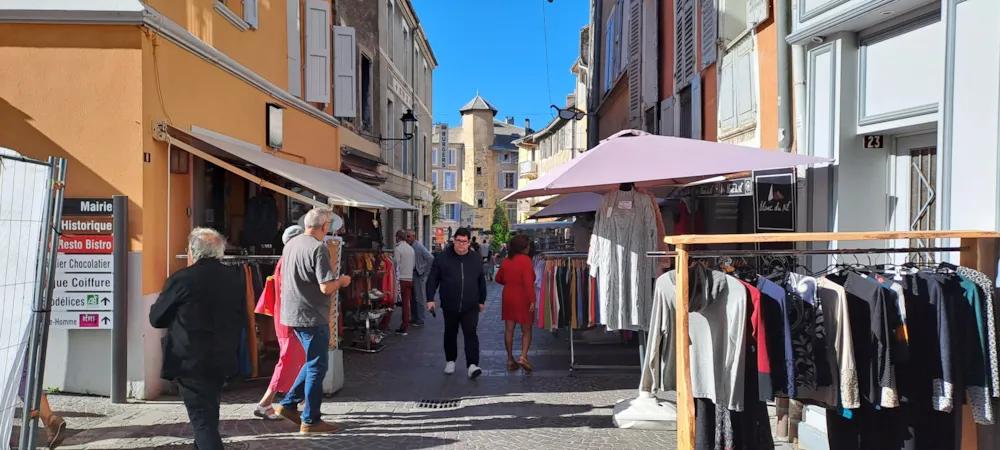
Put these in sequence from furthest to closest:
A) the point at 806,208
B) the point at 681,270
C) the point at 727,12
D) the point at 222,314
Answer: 1. the point at 727,12
2. the point at 806,208
3. the point at 222,314
4. the point at 681,270

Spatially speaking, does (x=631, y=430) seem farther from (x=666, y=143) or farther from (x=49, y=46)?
(x=49, y=46)

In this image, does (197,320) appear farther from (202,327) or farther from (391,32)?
(391,32)

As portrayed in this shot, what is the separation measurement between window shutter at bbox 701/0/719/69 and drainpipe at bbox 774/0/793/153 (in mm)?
2224

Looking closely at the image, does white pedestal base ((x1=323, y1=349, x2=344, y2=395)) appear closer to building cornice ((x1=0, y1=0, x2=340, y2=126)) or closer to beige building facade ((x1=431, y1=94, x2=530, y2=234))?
building cornice ((x1=0, y1=0, x2=340, y2=126))

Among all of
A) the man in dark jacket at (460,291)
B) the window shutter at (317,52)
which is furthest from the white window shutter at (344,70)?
the man in dark jacket at (460,291)

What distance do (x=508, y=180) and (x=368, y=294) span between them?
52.0 m

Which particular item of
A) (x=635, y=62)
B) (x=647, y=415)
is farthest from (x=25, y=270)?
(x=635, y=62)

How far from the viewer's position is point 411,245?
1197 centimetres

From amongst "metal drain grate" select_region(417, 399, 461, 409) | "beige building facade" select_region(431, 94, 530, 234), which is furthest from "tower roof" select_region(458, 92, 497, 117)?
"metal drain grate" select_region(417, 399, 461, 409)

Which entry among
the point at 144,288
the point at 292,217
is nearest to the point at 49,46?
the point at 144,288

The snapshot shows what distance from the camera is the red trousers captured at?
1098cm

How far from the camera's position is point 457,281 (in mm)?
7711

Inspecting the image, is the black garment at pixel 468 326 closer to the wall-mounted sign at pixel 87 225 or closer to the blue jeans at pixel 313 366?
the blue jeans at pixel 313 366

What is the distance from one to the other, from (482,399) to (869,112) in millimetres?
4134
